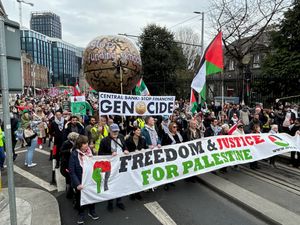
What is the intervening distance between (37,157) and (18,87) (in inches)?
266

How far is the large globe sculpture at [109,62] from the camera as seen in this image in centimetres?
862

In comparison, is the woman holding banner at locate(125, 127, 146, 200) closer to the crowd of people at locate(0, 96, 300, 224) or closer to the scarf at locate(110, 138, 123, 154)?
the crowd of people at locate(0, 96, 300, 224)

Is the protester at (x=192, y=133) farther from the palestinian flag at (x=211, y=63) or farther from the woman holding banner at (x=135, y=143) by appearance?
the woman holding banner at (x=135, y=143)

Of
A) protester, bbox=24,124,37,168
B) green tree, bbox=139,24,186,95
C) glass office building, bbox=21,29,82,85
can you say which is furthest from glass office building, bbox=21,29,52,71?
protester, bbox=24,124,37,168

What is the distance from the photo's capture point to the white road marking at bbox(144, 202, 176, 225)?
4.48 metres

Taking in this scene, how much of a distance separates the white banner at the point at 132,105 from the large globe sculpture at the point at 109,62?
7.66ft

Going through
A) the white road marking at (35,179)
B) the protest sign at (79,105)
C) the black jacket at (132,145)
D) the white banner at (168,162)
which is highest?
the protest sign at (79,105)

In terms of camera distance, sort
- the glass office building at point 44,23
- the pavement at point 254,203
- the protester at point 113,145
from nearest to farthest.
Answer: the pavement at point 254,203 < the protester at point 113,145 < the glass office building at point 44,23

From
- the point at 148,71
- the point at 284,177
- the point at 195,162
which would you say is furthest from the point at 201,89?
the point at 148,71

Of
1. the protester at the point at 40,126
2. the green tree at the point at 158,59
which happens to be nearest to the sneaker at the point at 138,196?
the protester at the point at 40,126

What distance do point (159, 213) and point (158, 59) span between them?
2401cm

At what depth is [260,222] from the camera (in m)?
4.46

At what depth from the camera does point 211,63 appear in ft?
25.9

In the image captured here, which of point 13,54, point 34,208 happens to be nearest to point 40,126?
point 34,208
